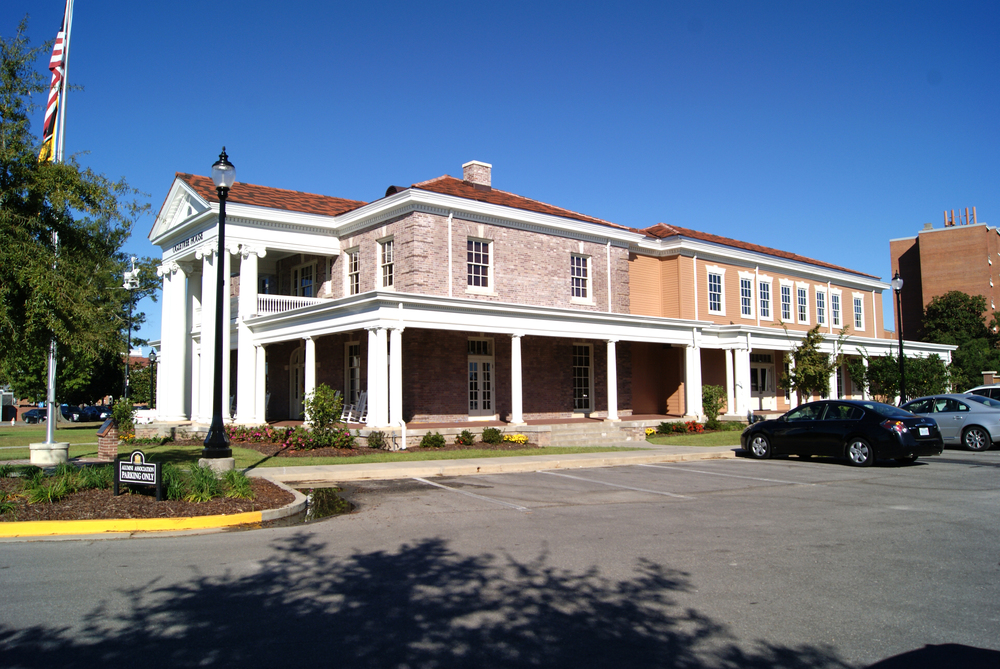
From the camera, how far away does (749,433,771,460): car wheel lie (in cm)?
1841

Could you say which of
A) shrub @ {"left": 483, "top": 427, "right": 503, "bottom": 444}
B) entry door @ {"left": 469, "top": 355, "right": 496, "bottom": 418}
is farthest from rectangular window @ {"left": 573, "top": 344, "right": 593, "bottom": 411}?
shrub @ {"left": 483, "top": 427, "right": 503, "bottom": 444}

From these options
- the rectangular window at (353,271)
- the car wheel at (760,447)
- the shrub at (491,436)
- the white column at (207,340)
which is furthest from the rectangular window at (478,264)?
the car wheel at (760,447)

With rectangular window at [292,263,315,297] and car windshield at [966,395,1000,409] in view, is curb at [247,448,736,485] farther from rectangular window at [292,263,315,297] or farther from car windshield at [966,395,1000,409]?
rectangular window at [292,263,315,297]

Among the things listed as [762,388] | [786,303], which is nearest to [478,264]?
[762,388]

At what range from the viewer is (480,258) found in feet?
81.3

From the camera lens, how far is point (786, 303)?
36219mm

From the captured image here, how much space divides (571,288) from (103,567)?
70.6ft

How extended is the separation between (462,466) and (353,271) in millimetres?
12572

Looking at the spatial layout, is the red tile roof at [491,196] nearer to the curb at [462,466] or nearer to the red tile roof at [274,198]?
the red tile roof at [274,198]

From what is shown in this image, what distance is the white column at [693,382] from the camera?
28.2 meters

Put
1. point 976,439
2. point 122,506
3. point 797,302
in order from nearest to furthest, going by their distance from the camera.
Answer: point 122,506, point 976,439, point 797,302

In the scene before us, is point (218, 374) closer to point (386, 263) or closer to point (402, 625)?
point (402, 625)

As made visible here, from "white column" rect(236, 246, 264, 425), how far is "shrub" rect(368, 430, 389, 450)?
6576mm

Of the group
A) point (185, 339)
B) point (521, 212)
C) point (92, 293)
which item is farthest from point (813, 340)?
point (92, 293)
